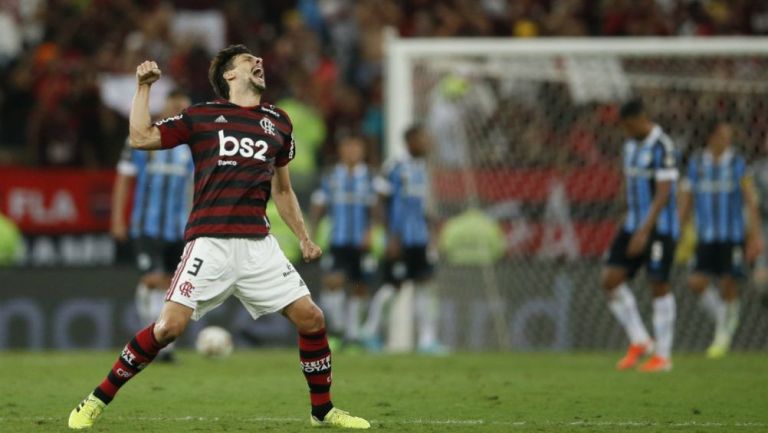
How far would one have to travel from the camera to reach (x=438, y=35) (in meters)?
19.5

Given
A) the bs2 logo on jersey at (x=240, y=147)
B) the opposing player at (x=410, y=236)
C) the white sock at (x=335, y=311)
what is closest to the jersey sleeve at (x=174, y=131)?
the bs2 logo on jersey at (x=240, y=147)

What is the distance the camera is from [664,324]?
40.0ft

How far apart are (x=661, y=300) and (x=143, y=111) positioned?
6478 mm

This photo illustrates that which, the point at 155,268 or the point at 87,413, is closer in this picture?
the point at 87,413

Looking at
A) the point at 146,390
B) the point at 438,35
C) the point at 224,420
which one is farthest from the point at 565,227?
the point at 224,420

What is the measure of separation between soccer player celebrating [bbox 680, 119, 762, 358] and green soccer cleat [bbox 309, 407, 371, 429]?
8.15 meters

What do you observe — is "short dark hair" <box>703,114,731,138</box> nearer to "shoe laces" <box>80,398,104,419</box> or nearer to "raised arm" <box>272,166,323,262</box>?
"raised arm" <box>272,166,323,262</box>

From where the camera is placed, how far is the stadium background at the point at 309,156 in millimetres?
15734

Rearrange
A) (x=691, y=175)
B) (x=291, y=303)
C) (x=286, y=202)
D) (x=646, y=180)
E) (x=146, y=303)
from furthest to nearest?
1. (x=691, y=175)
2. (x=146, y=303)
3. (x=646, y=180)
4. (x=286, y=202)
5. (x=291, y=303)

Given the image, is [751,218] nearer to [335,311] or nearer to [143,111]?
[335,311]

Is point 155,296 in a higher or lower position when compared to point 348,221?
lower

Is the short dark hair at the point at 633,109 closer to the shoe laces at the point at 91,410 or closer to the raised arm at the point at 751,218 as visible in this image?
the raised arm at the point at 751,218

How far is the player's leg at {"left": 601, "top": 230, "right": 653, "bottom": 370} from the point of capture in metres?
12.2

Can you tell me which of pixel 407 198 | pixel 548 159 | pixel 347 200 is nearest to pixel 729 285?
pixel 548 159
